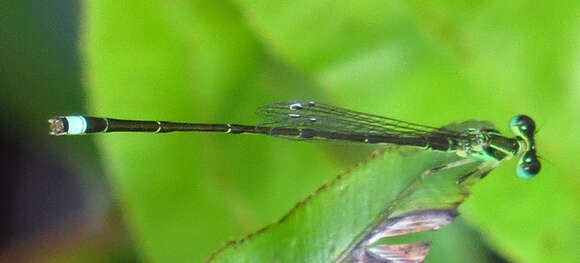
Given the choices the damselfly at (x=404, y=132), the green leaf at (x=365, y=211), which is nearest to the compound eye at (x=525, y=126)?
the damselfly at (x=404, y=132)

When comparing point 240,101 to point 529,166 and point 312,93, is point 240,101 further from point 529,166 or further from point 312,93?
point 529,166

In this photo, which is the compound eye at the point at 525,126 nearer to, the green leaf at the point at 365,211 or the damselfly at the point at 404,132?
the damselfly at the point at 404,132

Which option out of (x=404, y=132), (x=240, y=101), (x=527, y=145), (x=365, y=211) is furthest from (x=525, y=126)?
(x=240, y=101)

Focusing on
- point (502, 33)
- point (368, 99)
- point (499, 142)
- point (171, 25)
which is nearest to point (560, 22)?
point (502, 33)

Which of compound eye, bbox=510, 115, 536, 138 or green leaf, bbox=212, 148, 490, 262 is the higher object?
compound eye, bbox=510, 115, 536, 138

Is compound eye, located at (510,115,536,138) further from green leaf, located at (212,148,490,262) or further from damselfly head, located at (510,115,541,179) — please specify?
green leaf, located at (212,148,490,262)

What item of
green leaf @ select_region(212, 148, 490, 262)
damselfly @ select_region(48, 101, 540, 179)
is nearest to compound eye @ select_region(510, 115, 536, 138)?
damselfly @ select_region(48, 101, 540, 179)

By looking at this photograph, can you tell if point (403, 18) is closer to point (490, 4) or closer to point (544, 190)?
point (490, 4)

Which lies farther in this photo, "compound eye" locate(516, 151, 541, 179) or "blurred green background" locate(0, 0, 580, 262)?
"compound eye" locate(516, 151, 541, 179)
